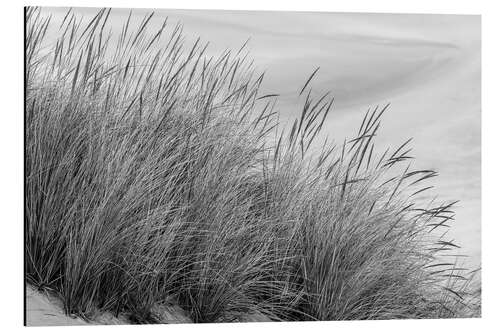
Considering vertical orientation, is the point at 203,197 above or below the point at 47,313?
above

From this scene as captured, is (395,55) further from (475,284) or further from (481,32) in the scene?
(475,284)

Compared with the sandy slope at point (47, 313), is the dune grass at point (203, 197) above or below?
above

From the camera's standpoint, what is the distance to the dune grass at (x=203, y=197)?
4.42m

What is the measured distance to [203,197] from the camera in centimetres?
468

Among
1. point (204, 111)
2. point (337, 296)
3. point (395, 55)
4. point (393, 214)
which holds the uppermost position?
point (395, 55)

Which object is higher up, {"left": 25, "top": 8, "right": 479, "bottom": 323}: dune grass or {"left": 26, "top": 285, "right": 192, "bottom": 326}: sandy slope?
{"left": 25, "top": 8, "right": 479, "bottom": 323}: dune grass

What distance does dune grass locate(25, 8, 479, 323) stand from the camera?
4.42 meters

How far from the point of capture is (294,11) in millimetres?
5016

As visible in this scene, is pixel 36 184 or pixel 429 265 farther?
pixel 429 265

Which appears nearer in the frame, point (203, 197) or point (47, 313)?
point (47, 313)

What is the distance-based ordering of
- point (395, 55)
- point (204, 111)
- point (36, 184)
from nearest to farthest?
point (36, 184)
point (204, 111)
point (395, 55)

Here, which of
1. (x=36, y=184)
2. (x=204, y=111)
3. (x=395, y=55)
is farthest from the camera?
(x=395, y=55)

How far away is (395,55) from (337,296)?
4.62ft

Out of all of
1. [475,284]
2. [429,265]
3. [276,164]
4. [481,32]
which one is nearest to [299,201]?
[276,164]
